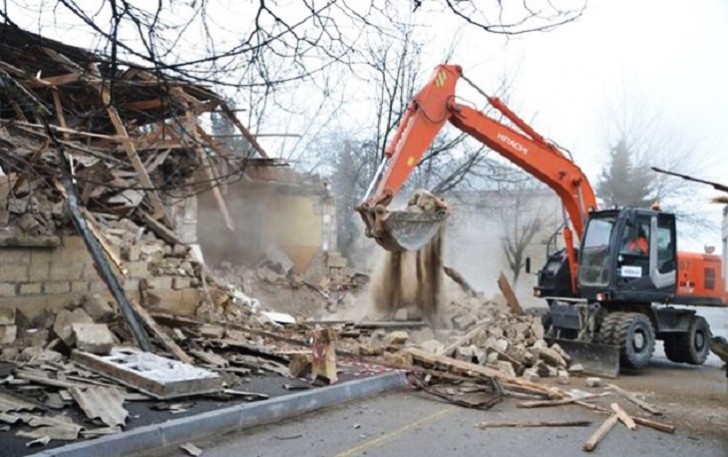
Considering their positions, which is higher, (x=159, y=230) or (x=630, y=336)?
(x=159, y=230)

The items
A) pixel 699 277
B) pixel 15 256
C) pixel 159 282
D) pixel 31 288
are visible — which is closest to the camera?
pixel 15 256

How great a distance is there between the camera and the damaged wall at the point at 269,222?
19844mm

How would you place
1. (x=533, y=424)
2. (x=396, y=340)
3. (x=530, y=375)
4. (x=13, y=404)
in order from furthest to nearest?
(x=396, y=340)
(x=530, y=375)
(x=533, y=424)
(x=13, y=404)

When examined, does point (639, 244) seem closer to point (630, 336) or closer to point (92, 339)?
point (630, 336)

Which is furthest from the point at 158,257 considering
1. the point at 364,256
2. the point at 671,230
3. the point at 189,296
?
the point at 364,256

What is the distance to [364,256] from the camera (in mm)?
25906

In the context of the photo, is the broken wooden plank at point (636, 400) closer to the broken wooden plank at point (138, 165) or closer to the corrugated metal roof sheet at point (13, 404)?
the corrugated metal roof sheet at point (13, 404)

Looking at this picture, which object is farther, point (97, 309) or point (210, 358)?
point (97, 309)

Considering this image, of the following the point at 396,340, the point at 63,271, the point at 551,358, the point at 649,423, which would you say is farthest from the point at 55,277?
the point at 649,423

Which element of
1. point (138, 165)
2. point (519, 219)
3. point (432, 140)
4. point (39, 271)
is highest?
point (519, 219)

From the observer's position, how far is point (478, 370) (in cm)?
986

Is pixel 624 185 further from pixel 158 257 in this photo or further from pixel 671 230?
pixel 158 257

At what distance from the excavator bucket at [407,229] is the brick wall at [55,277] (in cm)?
428

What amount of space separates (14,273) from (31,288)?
1.14 feet
